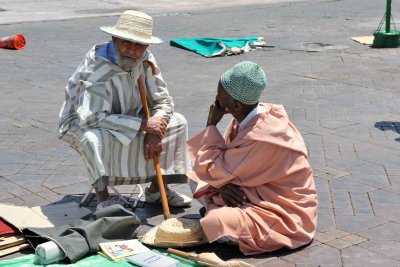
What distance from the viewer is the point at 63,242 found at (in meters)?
3.92

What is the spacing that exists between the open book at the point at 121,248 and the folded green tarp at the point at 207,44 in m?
6.38

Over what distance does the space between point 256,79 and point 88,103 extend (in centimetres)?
102

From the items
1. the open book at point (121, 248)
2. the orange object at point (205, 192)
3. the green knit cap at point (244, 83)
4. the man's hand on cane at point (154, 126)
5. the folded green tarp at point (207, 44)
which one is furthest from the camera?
the folded green tarp at point (207, 44)

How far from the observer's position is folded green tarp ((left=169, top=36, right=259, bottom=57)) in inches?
413

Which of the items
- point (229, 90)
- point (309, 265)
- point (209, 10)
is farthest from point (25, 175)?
point (209, 10)

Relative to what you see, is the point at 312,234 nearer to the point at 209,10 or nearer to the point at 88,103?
the point at 88,103

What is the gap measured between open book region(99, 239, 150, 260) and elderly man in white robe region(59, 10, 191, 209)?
0.49 metres

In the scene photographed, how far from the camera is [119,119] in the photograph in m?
4.54

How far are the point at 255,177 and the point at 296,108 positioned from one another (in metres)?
3.27

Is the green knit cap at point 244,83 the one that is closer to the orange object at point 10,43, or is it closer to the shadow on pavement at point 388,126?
the orange object at point 10,43

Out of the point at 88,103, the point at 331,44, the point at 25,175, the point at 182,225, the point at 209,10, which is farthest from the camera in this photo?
the point at 209,10

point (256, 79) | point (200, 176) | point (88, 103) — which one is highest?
point (256, 79)

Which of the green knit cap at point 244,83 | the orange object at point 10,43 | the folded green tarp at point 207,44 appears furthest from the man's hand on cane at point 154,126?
the folded green tarp at point 207,44

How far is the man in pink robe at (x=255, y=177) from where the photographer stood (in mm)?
4051
